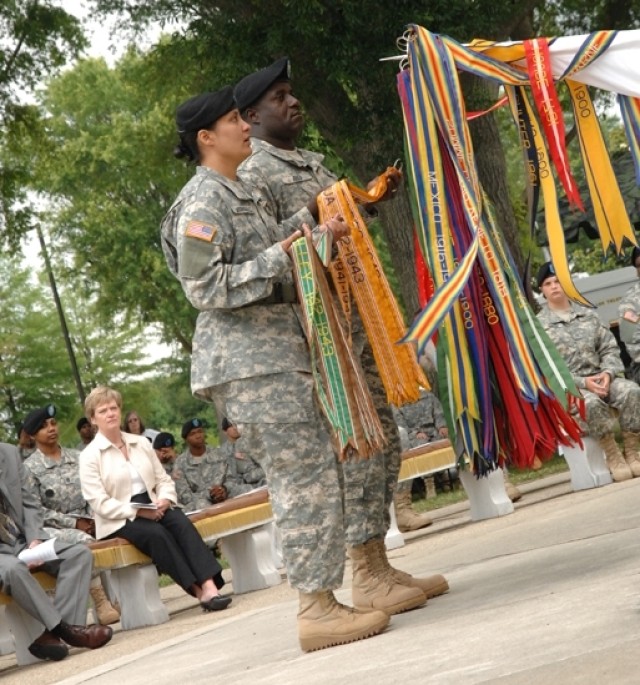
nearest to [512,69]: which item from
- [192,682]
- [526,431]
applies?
[526,431]

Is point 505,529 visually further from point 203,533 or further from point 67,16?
point 67,16

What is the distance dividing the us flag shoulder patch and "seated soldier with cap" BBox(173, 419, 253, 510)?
7358 millimetres

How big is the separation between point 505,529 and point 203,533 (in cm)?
244

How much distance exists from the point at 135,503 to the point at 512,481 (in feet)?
17.3

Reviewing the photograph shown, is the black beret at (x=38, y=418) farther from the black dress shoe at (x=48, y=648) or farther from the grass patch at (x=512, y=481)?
the grass patch at (x=512, y=481)

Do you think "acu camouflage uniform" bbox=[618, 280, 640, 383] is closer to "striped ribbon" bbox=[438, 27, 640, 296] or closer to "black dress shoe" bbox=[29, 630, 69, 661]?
"black dress shoe" bbox=[29, 630, 69, 661]

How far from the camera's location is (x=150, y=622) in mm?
10039

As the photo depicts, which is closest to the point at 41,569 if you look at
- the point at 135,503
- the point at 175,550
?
the point at 135,503

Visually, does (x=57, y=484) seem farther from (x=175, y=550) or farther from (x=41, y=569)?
(x=41, y=569)

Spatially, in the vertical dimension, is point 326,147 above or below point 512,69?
above

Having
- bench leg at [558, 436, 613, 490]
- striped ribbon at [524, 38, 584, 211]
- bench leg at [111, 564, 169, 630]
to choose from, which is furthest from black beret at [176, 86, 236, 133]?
bench leg at [558, 436, 613, 490]

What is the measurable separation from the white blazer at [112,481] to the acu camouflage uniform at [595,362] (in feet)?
10.8

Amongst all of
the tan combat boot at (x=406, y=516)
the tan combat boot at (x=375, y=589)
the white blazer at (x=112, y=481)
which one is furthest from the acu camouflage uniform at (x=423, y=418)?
the tan combat boot at (x=375, y=589)

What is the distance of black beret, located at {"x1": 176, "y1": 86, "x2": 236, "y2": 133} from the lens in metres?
6.02
